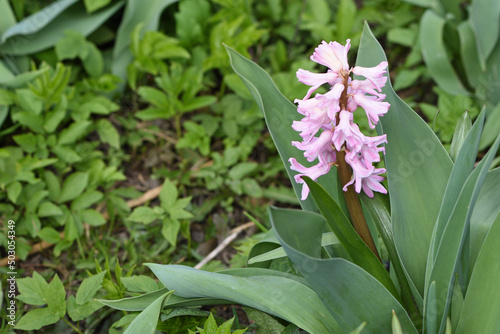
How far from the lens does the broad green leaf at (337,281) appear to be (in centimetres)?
101

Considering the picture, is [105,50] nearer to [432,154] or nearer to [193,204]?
[193,204]

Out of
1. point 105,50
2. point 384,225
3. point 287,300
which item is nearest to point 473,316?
point 384,225

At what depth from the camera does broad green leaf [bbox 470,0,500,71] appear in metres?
2.17

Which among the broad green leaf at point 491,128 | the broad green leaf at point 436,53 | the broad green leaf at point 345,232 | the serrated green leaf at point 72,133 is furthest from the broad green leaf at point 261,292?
the broad green leaf at point 436,53

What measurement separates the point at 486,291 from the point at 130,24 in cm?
203

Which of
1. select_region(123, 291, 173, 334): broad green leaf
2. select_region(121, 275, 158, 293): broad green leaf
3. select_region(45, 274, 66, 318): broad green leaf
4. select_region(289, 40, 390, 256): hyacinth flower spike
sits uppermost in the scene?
select_region(289, 40, 390, 256): hyacinth flower spike

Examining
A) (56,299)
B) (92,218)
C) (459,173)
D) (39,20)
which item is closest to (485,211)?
(459,173)

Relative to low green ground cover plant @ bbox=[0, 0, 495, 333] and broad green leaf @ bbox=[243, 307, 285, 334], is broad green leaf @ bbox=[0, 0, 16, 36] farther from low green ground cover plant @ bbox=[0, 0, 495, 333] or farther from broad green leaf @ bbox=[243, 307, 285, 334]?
broad green leaf @ bbox=[243, 307, 285, 334]

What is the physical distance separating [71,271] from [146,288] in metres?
0.61

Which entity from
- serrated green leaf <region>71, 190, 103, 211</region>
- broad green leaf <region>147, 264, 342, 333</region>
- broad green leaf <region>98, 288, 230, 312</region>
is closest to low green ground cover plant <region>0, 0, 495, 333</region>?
serrated green leaf <region>71, 190, 103, 211</region>

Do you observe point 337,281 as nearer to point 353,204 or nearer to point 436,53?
point 353,204

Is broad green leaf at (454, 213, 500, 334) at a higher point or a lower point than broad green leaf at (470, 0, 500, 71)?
lower

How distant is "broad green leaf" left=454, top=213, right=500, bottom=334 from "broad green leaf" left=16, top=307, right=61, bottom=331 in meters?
1.12

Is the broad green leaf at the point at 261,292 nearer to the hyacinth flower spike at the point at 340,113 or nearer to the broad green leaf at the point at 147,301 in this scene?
the broad green leaf at the point at 147,301
